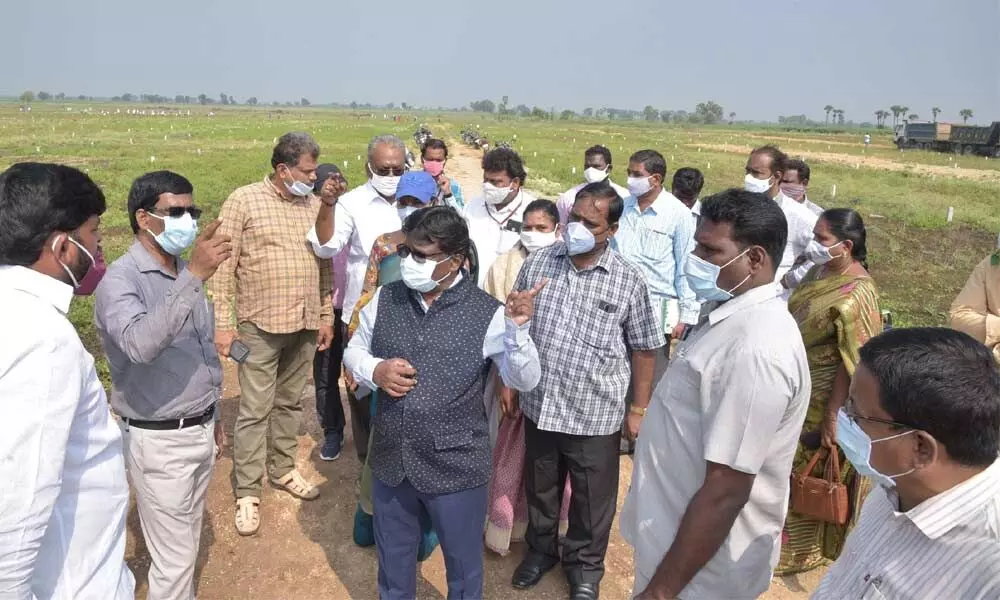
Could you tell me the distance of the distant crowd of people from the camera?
1.32 meters

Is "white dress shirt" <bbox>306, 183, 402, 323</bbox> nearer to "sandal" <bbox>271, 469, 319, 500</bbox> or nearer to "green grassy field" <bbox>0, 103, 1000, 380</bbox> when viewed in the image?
"sandal" <bbox>271, 469, 319, 500</bbox>

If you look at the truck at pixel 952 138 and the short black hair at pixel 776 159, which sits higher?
the truck at pixel 952 138

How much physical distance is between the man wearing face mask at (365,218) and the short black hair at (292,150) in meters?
0.35

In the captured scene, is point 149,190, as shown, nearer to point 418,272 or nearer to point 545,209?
point 418,272

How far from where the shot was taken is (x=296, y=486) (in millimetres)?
3959

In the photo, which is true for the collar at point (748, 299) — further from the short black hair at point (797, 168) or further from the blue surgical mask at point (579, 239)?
the short black hair at point (797, 168)

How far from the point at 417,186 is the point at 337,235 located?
2.17ft

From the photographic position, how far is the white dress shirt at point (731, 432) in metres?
1.74

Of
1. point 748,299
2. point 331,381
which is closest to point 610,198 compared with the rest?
point 748,299

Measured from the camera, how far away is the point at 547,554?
10.9ft

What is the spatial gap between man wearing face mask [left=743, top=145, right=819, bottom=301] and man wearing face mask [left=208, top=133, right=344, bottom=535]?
11.1ft

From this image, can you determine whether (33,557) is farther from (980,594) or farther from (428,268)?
(980,594)

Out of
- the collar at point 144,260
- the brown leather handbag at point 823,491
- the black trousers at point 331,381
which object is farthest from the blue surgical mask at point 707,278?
the black trousers at point 331,381

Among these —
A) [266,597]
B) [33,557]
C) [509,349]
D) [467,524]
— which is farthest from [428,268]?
[266,597]
